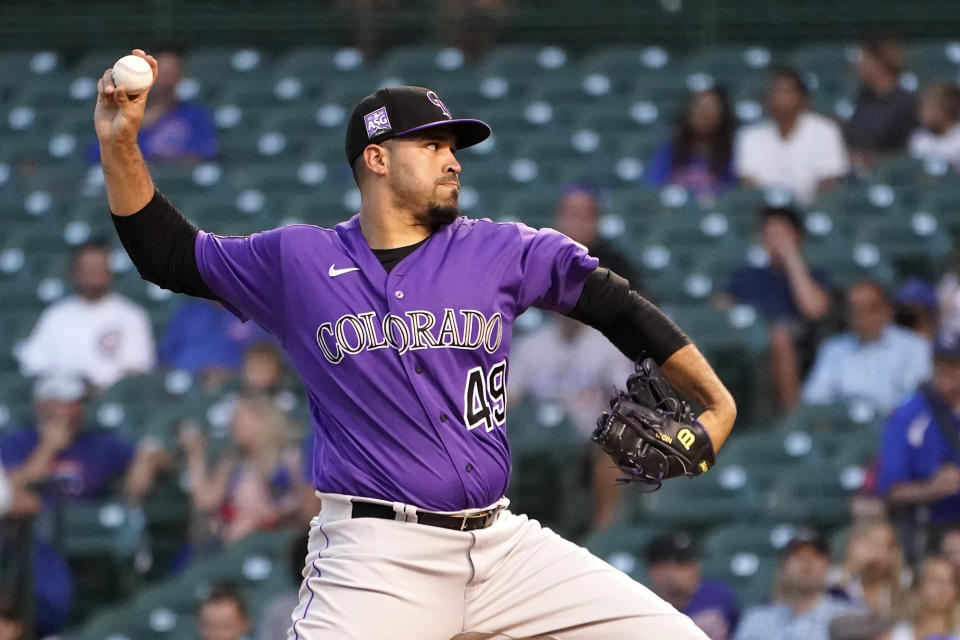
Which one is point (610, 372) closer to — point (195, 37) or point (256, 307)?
point (256, 307)

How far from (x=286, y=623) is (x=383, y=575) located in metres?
2.70

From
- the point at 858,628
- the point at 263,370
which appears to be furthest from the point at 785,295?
the point at 858,628

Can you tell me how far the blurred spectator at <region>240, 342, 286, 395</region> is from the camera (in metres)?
7.90

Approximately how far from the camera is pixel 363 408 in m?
4.05

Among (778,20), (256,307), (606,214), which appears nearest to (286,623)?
(256,307)

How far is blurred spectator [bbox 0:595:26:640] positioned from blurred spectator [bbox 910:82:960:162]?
18.1ft

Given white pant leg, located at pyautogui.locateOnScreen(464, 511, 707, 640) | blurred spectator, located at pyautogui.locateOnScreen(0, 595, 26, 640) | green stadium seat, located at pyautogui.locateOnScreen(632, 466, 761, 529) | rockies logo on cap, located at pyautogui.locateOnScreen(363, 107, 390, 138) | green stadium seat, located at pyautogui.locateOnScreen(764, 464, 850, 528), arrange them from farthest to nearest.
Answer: green stadium seat, located at pyautogui.locateOnScreen(632, 466, 761, 529)
green stadium seat, located at pyautogui.locateOnScreen(764, 464, 850, 528)
blurred spectator, located at pyautogui.locateOnScreen(0, 595, 26, 640)
rockies logo on cap, located at pyautogui.locateOnScreen(363, 107, 390, 138)
white pant leg, located at pyautogui.locateOnScreen(464, 511, 707, 640)

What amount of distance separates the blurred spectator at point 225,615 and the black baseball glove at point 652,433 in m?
2.90

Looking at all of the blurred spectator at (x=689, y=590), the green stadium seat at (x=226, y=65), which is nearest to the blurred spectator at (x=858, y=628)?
the blurred spectator at (x=689, y=590)

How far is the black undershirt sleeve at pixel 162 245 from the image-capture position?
4.23 metres

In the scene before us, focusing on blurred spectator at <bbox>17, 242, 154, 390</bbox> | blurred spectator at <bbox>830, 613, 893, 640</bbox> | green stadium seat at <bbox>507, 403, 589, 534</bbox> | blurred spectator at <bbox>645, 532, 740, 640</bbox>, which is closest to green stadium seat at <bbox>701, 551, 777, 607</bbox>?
blurred spectator at <bbox>645, 532, 740, 640</bbox>

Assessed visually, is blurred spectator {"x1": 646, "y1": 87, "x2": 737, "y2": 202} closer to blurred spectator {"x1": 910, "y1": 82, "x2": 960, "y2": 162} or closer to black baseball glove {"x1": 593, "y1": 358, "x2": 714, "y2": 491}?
blurred spectator {"x1": 910, "y1": 82, "x2": 960, "y2": 162}

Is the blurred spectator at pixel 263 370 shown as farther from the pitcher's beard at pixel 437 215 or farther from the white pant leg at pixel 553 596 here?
the white pant leg at pixel 553 596

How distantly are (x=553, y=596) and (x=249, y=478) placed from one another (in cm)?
380
